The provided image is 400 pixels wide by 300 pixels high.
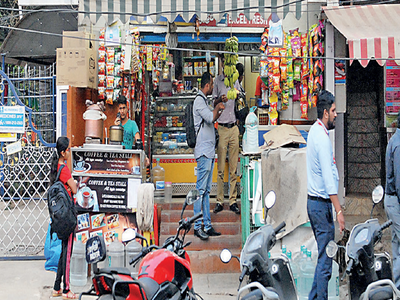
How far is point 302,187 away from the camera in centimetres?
617

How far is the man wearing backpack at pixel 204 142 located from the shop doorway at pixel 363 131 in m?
3.41

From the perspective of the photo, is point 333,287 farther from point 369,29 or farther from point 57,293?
point 369,29

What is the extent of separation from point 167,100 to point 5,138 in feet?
10.4

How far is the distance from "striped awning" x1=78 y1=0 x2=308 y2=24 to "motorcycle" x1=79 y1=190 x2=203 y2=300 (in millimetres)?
3772

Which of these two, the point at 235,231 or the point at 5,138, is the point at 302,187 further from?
A: the point at 5,138

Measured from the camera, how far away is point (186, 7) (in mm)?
7254

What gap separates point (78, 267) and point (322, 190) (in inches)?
146

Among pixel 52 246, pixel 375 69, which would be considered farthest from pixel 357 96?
pixel 52 246

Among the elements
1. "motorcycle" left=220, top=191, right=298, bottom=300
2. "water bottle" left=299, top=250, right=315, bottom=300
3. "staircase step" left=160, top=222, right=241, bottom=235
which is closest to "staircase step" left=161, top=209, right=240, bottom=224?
"staircase step" left=160, top=222, right=241, bottom=235

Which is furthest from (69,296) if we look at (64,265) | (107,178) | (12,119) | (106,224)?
(12,119)

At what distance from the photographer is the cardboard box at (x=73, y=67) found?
767 centimetres

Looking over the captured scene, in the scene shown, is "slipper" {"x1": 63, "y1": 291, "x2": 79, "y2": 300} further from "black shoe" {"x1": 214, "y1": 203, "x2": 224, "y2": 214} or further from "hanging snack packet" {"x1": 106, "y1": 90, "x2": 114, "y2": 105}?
"hanging snack packet" {"x1": 106, "y1": 90, "x2": 114, "y2": 105}

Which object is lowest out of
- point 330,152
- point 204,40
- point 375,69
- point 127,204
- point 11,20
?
point 127,204

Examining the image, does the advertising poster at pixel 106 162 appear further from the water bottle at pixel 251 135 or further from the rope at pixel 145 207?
the water bottle at pixel 251 135
